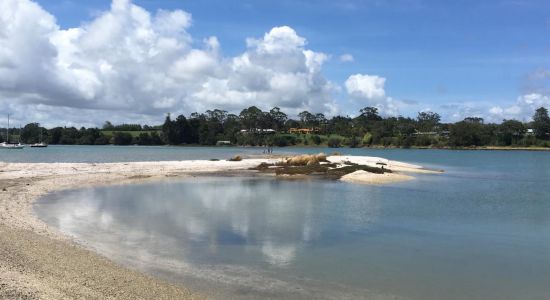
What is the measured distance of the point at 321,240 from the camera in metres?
18.6

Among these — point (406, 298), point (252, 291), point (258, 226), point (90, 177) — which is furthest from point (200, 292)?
point (90, 177)

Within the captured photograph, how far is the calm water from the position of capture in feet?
42.7

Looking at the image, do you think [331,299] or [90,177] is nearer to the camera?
[331,299]

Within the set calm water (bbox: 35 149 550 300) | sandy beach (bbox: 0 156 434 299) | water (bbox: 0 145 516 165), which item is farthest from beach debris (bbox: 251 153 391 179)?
water (bbox: 0 145 516 165)

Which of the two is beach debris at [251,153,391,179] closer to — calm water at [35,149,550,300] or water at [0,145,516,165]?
calm water at [35,149,550,300]

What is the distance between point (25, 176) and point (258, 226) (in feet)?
101

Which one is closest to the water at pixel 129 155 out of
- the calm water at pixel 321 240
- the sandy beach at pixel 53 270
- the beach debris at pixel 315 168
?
the beach debris at pixel 315 168

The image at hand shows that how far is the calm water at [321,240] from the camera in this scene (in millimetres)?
13008

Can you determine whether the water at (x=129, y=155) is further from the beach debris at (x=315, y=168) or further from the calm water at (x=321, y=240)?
the calm water at (x=321, y=240)

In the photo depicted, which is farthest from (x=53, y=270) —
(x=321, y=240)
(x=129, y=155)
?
(x=129, y=155)

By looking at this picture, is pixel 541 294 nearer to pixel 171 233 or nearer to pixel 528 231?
pixel 528 231

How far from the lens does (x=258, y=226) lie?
21.2m

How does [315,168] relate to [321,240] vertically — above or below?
above

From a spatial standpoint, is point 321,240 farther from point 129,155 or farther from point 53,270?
point 129,155
